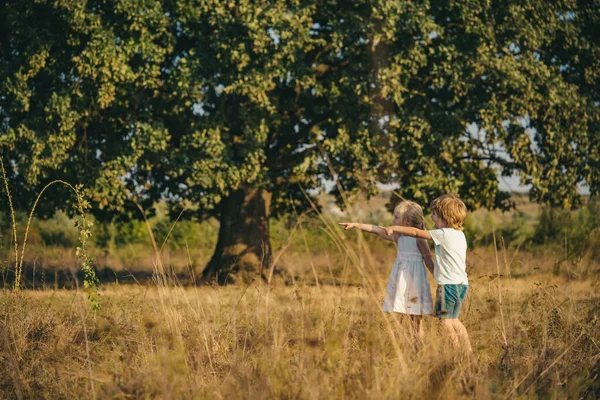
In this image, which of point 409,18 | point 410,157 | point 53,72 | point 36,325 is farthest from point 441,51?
point 36,325

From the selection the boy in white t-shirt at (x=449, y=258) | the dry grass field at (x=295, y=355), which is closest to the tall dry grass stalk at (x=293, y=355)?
the dry grass field at (x=295, y=355)

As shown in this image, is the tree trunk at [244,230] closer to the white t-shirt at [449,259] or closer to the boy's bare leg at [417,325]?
the boy's bare leg at [417,325]

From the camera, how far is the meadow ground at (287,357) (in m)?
3.66

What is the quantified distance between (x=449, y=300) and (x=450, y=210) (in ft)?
2.40

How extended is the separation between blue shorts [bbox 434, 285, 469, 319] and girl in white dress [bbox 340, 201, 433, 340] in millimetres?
186

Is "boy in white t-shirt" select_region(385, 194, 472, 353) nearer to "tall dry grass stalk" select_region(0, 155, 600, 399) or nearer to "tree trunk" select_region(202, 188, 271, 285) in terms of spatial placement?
"tall dry grass stalk" select_region(0, 155, 600, 399)

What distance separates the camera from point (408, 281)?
5.53 metres

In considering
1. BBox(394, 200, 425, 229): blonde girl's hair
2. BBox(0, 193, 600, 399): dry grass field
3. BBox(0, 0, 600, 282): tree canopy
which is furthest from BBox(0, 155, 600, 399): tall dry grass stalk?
BBox(0, 0, 600, 282): tree canopy

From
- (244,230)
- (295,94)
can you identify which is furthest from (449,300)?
(244,230)

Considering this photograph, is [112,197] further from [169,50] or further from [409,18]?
[409,18]

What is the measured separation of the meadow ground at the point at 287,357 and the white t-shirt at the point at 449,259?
428 mm

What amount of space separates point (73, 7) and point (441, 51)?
23.6 feet

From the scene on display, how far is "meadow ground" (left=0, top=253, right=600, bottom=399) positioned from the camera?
366 centimetres

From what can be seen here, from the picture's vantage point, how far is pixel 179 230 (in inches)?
973
